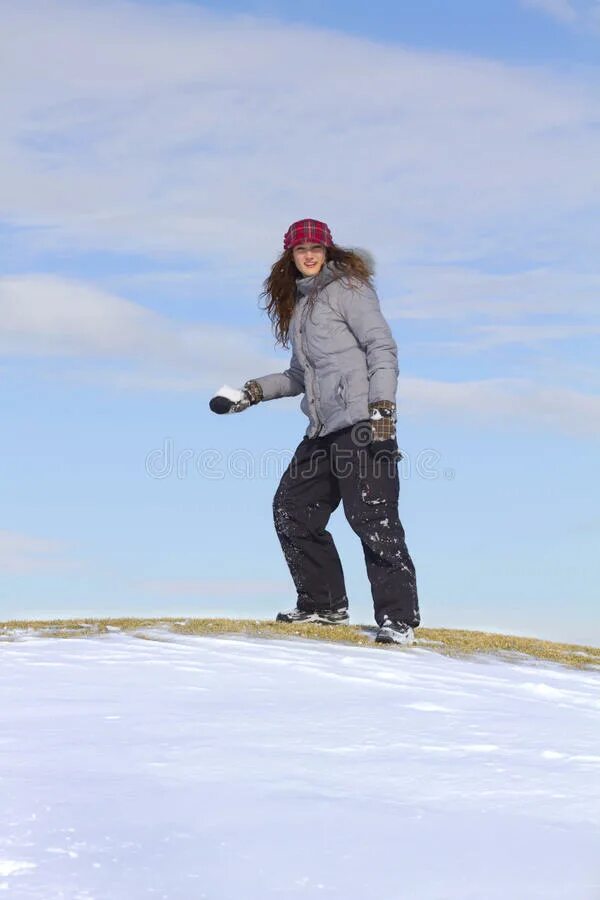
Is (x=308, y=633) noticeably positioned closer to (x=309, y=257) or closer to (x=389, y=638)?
(x=389, y=638)

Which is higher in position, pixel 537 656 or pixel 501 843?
pixel 537 656

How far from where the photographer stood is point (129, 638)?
6.03 metres

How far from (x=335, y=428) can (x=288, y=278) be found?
1.18 metres

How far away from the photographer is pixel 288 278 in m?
7.15

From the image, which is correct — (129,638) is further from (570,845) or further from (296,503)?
(570,845)

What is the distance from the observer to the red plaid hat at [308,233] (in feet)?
22.5

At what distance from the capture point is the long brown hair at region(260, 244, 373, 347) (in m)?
6.91

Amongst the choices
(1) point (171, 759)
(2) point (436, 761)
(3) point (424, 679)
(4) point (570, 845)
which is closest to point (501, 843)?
(4) point (570, 845)

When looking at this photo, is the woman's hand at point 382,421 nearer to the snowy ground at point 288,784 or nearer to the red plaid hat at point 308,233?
the red plaid hat at point 308,233

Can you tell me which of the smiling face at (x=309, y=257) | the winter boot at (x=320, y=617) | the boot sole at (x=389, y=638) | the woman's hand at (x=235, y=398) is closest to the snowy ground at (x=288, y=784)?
the boot sole at (x=389, y=638)

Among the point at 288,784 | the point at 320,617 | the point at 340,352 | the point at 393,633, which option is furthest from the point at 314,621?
the point at 288,784

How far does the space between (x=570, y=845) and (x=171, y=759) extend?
1.28 m

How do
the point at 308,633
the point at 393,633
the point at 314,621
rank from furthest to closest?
the point at 314,621 → the point at 308,633 → the point at 393,633

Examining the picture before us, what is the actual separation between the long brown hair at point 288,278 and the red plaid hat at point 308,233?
0.37 feet
